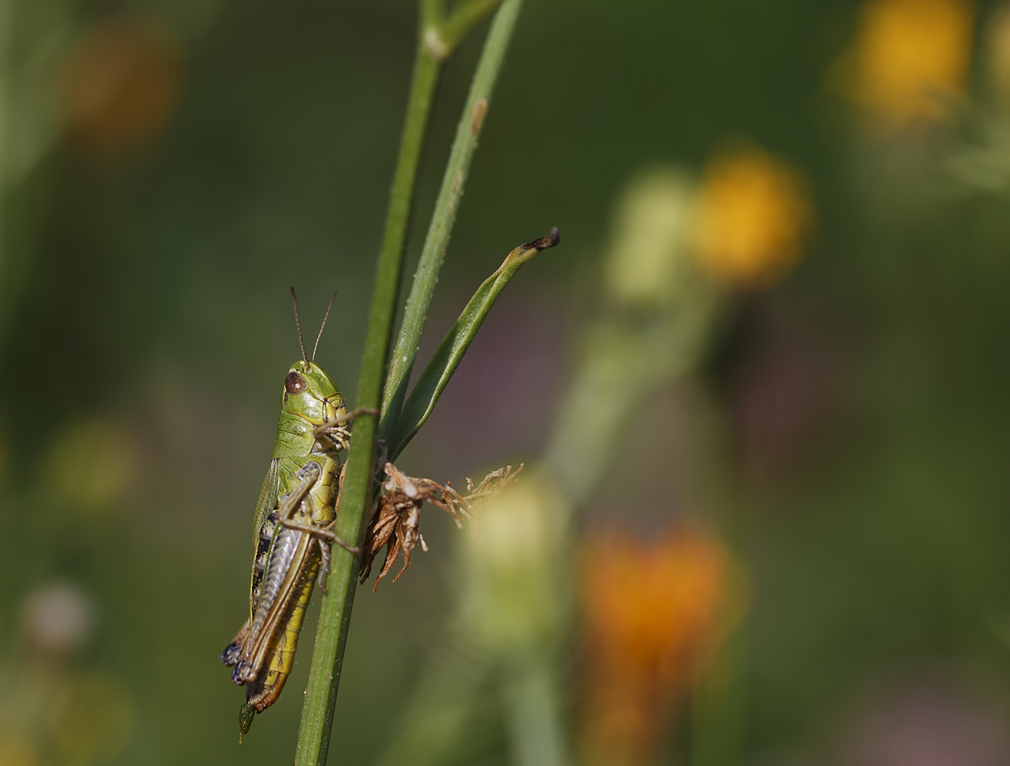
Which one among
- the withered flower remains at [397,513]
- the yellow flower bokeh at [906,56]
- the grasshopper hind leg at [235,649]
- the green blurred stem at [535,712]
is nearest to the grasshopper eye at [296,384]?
the grasshopper hind leg at [235,649]

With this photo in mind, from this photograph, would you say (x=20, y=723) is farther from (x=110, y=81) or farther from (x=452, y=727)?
(x=110, y=81)

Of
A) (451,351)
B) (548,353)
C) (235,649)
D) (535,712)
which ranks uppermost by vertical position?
(451,351)

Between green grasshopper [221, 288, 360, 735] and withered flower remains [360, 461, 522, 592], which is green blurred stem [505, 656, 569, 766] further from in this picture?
withered flower remains [360, 461, 522, 592]

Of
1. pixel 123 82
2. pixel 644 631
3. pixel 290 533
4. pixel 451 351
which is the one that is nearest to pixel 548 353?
pixel 123 82

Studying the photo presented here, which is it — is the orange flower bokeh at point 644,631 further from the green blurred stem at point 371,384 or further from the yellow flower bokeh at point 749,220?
the green blurred stem at point 371,384

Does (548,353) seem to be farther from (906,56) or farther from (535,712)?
(535,712)

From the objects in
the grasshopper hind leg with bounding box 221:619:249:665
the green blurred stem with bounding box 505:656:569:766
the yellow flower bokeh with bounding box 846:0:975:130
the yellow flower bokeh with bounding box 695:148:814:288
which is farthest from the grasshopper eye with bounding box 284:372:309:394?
the yellow flower bokeh with bounding box 846:0:975:130
